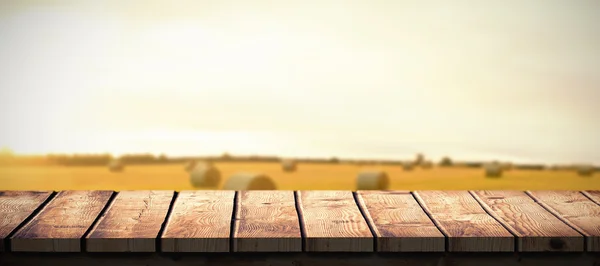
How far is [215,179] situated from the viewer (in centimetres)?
1463

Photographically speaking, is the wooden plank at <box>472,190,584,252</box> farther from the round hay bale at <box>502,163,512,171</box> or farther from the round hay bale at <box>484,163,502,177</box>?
the round hay bale at <box>502,163,512,171</box>

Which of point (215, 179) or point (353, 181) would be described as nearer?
point (353, 181)

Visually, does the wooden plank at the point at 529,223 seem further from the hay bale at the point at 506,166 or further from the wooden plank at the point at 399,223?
the hay bale at the point at 506,166

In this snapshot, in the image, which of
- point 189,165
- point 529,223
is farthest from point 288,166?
point 529,223

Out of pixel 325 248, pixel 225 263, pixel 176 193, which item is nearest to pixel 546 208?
pixel 325 248

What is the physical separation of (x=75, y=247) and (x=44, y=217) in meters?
0.36

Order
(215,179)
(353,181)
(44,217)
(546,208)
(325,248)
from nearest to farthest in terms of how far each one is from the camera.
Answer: (325,248), (44,217), (546,208), (353,181), (215,179)

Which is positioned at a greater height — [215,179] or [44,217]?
[44,217]

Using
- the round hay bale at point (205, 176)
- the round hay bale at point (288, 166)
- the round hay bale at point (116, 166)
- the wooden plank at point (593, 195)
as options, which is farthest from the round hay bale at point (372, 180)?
the wooden plank at point (593, 195)

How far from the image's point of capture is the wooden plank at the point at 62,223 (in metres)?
2.23

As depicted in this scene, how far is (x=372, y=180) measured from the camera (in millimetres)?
13039

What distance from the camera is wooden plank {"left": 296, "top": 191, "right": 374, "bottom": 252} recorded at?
2227 millimetres

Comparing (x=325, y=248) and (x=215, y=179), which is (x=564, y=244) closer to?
(x=325, y=248)

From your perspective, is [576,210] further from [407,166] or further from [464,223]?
[407,166]
